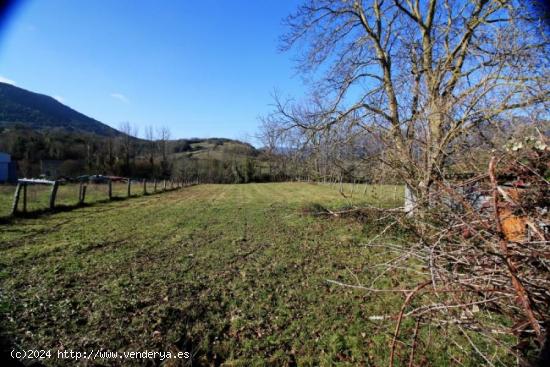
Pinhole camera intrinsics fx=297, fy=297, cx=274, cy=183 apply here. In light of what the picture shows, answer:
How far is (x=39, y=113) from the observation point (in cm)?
8450

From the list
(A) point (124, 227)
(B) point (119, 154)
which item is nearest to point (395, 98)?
(A) point (124, 227)

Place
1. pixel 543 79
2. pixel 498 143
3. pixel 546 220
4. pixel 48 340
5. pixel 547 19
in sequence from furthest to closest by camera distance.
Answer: pixel 547 19 → pixel 543 79 → pixel 48 340 → pixel 498 143 → pixel 546 220

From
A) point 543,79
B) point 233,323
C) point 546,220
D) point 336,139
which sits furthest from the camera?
point 336,139

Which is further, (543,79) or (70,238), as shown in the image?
(70,238)

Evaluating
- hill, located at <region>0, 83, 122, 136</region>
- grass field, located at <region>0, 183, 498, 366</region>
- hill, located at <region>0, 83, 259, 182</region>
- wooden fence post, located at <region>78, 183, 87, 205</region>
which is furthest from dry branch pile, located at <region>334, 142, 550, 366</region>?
hill, located at <region>0, 83, 122, 136</region>

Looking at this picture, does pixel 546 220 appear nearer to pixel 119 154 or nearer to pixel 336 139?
pixel 336 139

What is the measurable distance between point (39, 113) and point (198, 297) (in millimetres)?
106114

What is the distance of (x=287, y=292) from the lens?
14.9 feet

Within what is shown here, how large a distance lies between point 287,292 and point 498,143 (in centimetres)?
333

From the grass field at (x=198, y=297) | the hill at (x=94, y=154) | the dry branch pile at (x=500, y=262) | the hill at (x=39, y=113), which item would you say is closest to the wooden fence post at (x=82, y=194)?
the grass field at (x=198, y=297)

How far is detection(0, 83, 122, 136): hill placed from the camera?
74.1 meters

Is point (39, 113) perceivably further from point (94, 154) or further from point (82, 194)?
point (82, 194)

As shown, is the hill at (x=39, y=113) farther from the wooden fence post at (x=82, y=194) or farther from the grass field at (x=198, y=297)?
the grass field at (x=198, y=297)

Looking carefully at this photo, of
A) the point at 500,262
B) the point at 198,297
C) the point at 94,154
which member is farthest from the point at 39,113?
the point at 500,262
